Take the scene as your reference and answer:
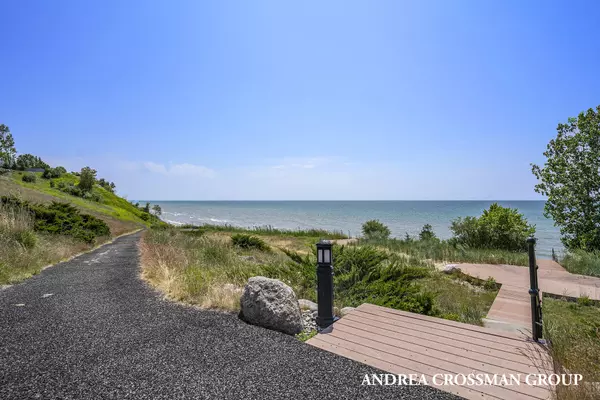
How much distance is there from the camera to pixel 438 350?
3.25 metres

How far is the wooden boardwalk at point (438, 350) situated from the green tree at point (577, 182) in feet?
31.5

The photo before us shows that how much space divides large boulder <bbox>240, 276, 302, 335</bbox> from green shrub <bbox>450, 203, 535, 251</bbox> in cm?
1169

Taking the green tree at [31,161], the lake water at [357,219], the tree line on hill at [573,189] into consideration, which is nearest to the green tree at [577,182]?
the tree line on hill at [573,189]

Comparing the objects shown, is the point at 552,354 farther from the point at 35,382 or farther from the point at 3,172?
the point at 3,172

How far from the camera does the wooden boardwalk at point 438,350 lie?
2619 millimetres

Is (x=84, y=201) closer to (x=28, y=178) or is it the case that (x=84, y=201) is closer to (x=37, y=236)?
(x=28, y=178)

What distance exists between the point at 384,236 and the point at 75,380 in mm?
16515

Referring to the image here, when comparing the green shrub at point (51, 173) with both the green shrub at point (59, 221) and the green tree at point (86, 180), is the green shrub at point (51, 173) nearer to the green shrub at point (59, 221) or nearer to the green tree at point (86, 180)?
the green tree at point (86, 180)

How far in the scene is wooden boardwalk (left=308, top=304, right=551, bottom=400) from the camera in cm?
262

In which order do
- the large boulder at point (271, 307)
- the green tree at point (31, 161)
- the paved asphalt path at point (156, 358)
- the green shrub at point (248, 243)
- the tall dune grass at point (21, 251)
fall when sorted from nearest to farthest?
the paved asphalt path at point (156, 358)
the large boulder at point (271, 307)
the tall dune grass at point (21, 251)
the green shrub at point (248, 243)
the green tree at point (31, 161)

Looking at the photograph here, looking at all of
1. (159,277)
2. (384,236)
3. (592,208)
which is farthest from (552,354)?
(384,236)

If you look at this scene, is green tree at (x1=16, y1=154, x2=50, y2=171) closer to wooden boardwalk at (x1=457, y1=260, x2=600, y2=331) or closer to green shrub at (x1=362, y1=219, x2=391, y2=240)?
green shrub at (x1=362, y1=219, x2=391, y2=240)

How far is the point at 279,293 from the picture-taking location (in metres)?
4.16

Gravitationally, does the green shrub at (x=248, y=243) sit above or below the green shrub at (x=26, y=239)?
below
